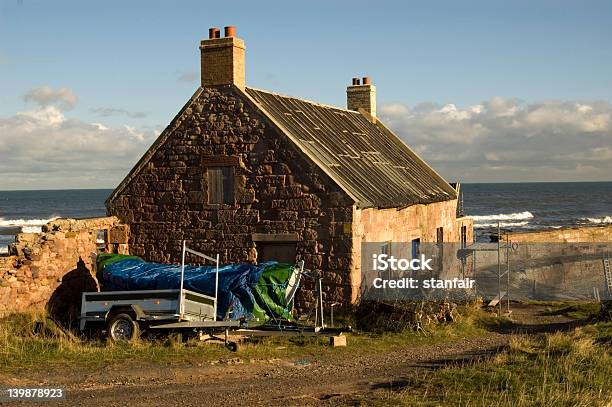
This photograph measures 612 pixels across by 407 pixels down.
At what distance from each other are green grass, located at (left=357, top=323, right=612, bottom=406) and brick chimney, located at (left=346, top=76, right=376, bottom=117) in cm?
1571

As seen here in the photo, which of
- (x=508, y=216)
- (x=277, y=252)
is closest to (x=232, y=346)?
(x=277, y=252)

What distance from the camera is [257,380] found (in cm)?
1339

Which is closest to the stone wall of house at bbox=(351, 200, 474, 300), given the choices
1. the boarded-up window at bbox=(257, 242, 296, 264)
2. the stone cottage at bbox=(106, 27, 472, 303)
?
the stone cottage at bbox=(106, 27, 472, 303)

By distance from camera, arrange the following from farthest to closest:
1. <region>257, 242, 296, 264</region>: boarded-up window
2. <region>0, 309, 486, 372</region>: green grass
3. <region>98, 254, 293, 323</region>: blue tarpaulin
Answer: <region>257, 242, 296, 264</region>: boarded-up window < <region>98, 254, 293, 323</region>: blue tarpaulin < <region>0, 309, 486, 372</region>: green grass

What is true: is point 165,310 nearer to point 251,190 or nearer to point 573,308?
point 251,190

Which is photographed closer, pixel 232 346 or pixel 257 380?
pixel 257 380

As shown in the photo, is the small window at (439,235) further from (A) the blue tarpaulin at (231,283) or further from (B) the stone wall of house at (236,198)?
(A) the blue tarpaulin at (231,283)

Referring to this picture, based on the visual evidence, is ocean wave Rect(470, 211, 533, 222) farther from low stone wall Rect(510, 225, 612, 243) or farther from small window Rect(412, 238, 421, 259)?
small window Rect(412, 238, 421, 259)

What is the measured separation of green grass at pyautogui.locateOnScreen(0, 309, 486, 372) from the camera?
1473 cm

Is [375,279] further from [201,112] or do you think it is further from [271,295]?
[201,112]

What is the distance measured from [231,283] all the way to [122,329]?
2475mm

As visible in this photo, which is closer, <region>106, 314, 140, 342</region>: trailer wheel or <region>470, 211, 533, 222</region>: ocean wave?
<region>106, 314, 140, 342</region>: trailer wheel

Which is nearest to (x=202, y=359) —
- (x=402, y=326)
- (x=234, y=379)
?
(x=234, y=379)

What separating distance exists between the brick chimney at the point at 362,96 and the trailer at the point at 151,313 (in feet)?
48.7
